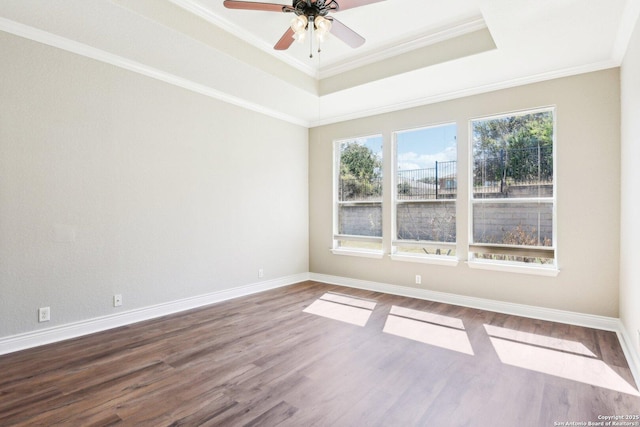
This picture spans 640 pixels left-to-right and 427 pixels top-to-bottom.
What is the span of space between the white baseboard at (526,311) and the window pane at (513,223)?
0.78 metres

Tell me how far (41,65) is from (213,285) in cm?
300

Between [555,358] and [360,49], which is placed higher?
[360,49]

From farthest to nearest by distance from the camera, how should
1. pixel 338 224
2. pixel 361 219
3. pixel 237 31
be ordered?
1. pixel 338 224
2. pixel 361 219
3. pixel 237 31

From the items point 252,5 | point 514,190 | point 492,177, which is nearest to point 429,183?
point 492,177

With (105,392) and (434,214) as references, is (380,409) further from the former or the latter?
(434,214)

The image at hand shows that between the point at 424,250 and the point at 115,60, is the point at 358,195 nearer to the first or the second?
the point at 424,250

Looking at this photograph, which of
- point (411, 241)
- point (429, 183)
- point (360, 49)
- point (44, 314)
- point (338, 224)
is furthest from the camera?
point (338, 224)

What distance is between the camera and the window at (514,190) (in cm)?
388

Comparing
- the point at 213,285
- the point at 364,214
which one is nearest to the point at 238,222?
the point at 213,285

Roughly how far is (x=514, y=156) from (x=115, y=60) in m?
4.75

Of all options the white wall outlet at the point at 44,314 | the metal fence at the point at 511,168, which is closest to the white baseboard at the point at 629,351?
the metal fence at the point at 511,168

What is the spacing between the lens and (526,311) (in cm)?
391

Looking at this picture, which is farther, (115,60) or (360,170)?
(360,170)

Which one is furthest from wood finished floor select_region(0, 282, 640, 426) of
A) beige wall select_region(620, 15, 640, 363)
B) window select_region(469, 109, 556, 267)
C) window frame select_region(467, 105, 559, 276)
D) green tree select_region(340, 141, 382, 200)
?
green tree select_region(340, 141, 382, 200)
